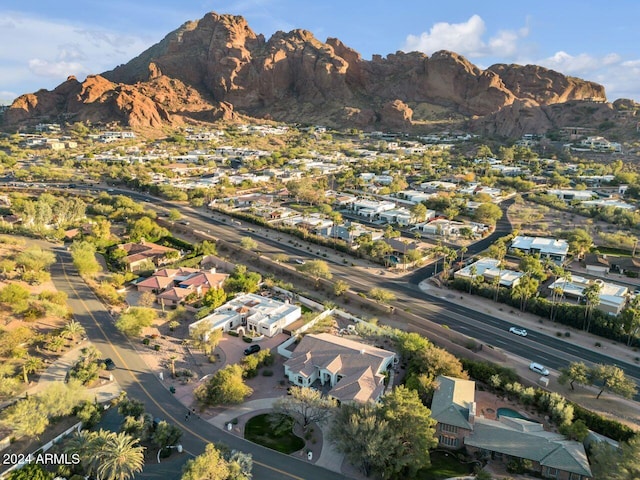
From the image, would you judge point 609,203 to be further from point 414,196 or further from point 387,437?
point 387,437

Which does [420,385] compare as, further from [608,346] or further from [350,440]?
[608,346]

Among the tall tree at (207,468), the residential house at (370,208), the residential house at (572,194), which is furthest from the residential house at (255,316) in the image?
the residential house at (572,194)

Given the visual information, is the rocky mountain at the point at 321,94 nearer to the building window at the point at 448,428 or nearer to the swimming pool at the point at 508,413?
the swimming pool at the point at 508,413

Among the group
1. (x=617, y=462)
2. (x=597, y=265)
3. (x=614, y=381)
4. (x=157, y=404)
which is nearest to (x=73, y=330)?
(x=157, y=404)

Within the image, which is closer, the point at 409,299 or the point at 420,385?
the point at 420,385

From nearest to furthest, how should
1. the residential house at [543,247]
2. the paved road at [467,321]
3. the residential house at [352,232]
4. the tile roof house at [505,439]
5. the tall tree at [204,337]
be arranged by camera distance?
1. the tile roof house at [505,439]
2. the tall tree at [204,337]
3. the paved road at [467,321]
4. the residential house at [543,247]
5. the residential house at [352,232]

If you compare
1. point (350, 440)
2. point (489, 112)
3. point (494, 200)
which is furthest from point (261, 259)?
point (489, 112)

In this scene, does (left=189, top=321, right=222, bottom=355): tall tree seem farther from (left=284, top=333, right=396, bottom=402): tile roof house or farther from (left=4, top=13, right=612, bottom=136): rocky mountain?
(left=4, top=13, right=612, bottom=136): rocky mountain
